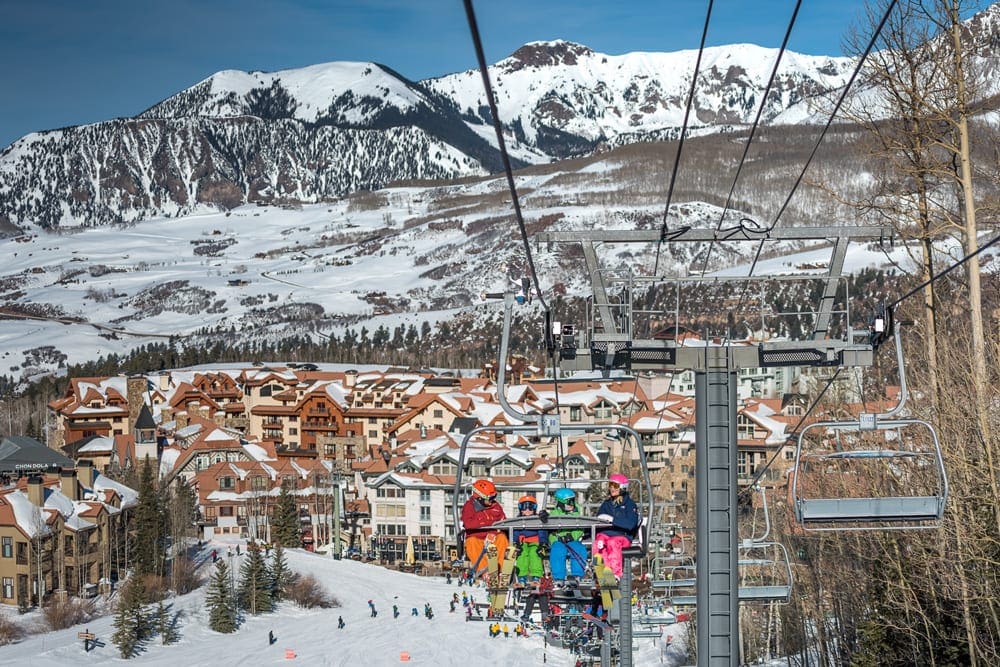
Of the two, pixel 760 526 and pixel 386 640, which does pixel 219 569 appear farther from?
pixel 760 526

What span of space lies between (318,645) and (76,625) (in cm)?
904

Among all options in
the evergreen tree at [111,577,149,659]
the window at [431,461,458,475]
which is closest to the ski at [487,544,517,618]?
the evergreen tree at [111,577,149,659]

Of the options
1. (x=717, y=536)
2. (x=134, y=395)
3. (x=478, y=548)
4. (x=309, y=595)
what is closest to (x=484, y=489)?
(x=478, y=548)

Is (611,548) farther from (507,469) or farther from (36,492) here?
(507,469)

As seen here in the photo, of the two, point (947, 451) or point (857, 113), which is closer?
point (947, 451)

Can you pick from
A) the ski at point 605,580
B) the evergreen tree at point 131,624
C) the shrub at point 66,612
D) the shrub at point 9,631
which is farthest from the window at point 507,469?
the ski at point 605,580

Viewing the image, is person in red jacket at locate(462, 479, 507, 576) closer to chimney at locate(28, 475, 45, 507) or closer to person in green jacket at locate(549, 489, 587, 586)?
person in green jacket at locate(549, 489, 587, 586)

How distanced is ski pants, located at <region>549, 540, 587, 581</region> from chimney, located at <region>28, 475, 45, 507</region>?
41543 mm

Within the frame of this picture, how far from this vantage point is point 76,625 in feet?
152

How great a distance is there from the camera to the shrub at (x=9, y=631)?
43.4m

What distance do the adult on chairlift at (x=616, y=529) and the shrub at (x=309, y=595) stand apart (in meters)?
40.7

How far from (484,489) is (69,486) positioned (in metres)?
45.4

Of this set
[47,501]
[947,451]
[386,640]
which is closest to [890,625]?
[947,451]

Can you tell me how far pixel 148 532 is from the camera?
53625 mm
